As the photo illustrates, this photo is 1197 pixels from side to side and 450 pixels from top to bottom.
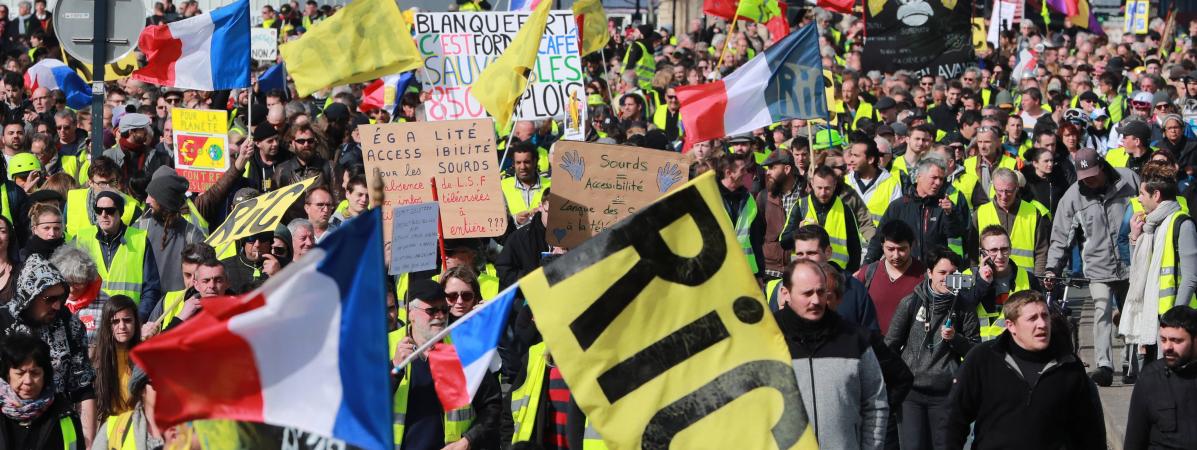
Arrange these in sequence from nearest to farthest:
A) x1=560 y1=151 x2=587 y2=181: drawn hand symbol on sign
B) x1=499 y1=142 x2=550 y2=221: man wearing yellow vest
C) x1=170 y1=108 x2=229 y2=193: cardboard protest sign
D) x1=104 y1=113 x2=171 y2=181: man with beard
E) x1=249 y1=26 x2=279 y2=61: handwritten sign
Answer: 1. x1=560 y1=151 x2=587 y2=181: drawn hand symbol on sign
2. x1=499 y1=142 x2=550 y2=221: man wearing yellow vest
3. x1=170 y1=108 x2=229 y2=193: cardboard protest sign
4. x1=104 y1=113 x2=171 y2=181: man with beard
5. x1=249 y1=26 x2=279 y2=61: handwritten sign

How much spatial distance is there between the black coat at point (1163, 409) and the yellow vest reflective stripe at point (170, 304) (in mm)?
4366

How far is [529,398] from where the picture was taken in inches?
306

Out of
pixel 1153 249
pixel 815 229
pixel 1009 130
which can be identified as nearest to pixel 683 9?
pixel 1009 130

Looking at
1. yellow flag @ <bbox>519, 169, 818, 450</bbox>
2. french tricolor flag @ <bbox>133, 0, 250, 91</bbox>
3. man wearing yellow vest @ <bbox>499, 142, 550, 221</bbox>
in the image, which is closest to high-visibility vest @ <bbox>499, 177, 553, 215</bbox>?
man wearing yellow vest @ <bbox>499, 142, 550, 221</bbox>

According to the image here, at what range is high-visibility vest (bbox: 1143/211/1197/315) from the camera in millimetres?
11367

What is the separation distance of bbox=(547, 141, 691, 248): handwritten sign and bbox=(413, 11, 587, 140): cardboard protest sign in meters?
4.07

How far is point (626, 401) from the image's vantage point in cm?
557

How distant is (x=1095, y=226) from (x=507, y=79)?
4143 millimetres

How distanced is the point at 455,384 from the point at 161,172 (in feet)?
14.1

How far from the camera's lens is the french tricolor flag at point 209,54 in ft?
44.9

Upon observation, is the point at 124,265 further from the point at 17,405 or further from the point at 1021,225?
the point at 1021,225

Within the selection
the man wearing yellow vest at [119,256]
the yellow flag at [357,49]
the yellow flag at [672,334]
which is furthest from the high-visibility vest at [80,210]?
the yellow flag at [672,334]

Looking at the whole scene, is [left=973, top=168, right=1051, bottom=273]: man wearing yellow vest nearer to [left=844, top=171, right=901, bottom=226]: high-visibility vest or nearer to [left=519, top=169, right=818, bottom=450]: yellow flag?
[left=844, top=171, right=901, bottom=226]: high-visibility vest

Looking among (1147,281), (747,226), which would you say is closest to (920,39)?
(1147,281)
